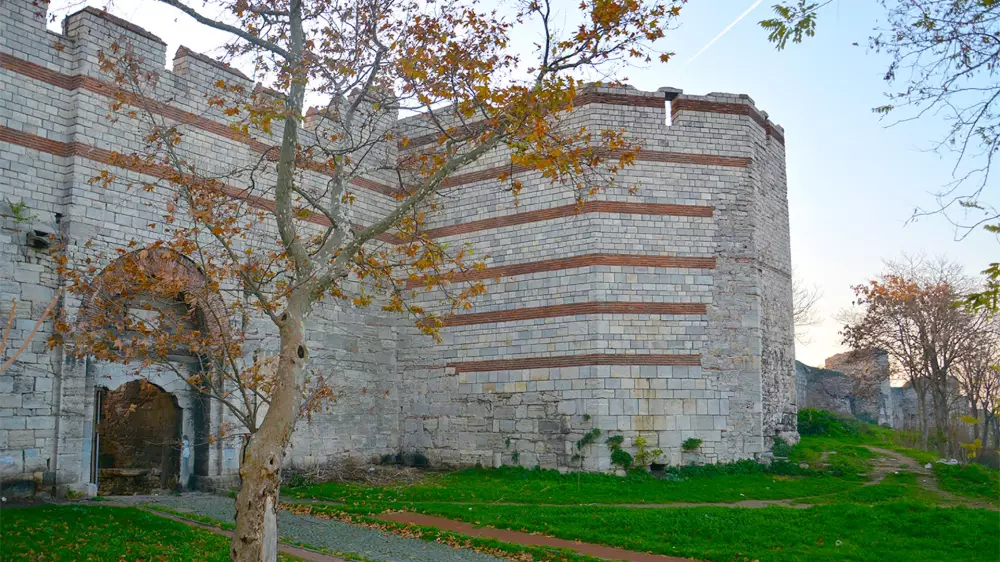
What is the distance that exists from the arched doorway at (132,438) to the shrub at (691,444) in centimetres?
906

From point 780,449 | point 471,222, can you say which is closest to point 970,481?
point 780,449

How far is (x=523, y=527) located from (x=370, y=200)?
8.50 meters

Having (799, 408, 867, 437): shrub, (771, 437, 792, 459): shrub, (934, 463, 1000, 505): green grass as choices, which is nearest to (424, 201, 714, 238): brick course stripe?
(771, 437, 792, 459): shrub

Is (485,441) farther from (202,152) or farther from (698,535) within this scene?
(202,152)

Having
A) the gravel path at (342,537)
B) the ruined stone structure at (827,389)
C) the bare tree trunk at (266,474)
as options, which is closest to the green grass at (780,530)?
the gravel path at (342,537)

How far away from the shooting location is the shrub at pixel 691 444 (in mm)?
14016

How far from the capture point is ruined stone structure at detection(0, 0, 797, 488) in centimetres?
1259

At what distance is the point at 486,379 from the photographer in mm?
15367

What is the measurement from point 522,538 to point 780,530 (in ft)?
10.4

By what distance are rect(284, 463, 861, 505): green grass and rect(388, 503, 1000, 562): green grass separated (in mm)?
1385

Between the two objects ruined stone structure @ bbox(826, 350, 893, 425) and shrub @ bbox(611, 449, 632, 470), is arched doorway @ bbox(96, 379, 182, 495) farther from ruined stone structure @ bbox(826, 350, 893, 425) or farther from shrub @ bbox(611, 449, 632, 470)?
ruined stone structure @ bbox(826, 350, 893, 425)

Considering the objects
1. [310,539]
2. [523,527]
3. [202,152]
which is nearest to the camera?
[310,539]

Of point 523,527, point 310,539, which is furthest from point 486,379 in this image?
point 310,539

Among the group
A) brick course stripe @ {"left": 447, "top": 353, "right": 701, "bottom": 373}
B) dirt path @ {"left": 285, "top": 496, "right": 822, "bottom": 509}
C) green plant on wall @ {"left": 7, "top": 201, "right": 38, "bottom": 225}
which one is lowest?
dirt path @ {"left": 285, "top": 496, "right": 822, "bottom": 509}
